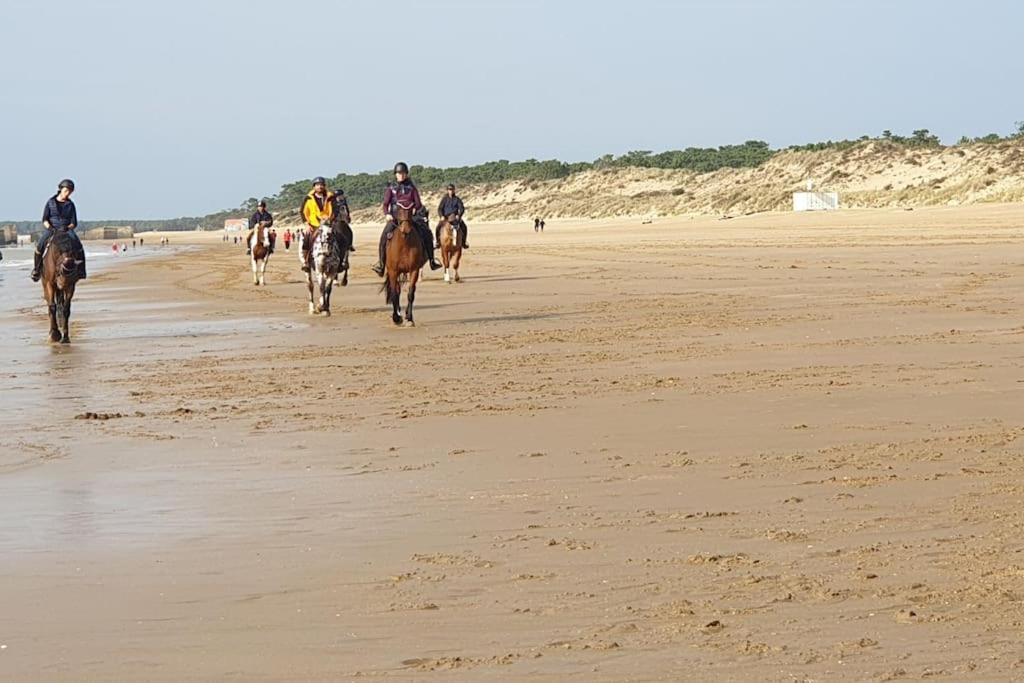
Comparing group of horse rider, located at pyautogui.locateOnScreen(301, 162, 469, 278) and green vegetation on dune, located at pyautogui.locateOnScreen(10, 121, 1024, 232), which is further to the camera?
green vegetation on dune, located at pyautogui.locateOnScreen(10, 121, 1024, 232)

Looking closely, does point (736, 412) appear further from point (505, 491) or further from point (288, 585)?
point (288, 585)

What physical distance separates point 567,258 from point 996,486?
104 ft

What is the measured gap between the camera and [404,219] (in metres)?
18.0

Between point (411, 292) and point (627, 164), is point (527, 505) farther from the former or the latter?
point (627, 164)

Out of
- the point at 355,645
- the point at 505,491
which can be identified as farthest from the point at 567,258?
the point at 355,645

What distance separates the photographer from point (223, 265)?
149ft

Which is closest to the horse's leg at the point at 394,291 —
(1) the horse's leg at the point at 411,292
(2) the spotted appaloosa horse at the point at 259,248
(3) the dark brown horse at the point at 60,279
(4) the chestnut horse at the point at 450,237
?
(1) the horse's leg at the point at 411,292

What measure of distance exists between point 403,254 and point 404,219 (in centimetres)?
Answer: 41

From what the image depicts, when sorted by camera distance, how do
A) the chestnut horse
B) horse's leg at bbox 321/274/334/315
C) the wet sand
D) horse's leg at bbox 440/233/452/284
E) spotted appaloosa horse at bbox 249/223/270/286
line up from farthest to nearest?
spotted appaloosa horse at bbox 249/223/270/286 < horse's leg at bbox 440/233/452/284 < the chestnut horse < horse's leg at bbox 321/274/334/315 < the wet sand

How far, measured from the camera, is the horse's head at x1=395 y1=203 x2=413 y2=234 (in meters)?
18.0

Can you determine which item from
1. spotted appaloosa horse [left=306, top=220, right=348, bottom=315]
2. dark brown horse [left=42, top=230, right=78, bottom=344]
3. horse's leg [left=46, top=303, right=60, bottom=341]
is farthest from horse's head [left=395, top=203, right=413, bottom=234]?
horse's leg [left=46, top=303, right=60, bottom=341]

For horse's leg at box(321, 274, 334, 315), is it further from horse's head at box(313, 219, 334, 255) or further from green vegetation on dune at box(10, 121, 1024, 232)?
green vegetation on dune at box(10, 121, 1024, 232)

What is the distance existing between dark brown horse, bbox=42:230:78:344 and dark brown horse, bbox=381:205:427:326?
3.56 m

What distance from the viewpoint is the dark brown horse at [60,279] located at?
1741cm
